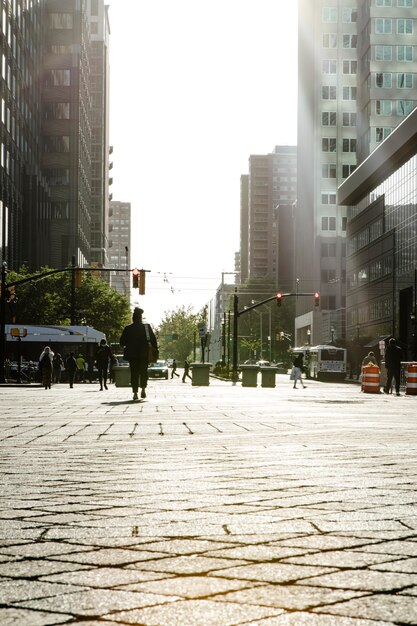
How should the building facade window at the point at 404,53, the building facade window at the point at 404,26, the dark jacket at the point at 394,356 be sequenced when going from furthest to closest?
the building facade window at the point at 404,53 → the building facade window at the point at 404,26 → the dark jacket at the point at 394,356

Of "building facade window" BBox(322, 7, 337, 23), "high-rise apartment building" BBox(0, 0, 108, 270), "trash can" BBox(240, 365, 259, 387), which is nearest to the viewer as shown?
"trash can" BBox(240, 365, 259, 387)

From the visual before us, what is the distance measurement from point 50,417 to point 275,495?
8.66m

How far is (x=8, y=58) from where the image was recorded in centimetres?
7156

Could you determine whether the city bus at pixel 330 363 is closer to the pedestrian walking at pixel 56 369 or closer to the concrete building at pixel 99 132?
the pedestrian walking at pixel 56 369

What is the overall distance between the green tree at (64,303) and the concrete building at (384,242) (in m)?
20.2

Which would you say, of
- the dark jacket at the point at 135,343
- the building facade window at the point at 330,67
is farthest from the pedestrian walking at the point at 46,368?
the building facade window at the point at 330,67

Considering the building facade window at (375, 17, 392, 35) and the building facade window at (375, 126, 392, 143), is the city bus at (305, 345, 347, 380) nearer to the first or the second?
the building facade window at (375, 126, 392, 143)

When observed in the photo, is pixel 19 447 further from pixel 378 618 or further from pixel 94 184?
pixel 94 184

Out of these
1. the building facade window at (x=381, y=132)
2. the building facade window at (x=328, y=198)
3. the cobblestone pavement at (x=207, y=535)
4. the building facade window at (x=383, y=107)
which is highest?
the building facade window at (x=383, y=107)

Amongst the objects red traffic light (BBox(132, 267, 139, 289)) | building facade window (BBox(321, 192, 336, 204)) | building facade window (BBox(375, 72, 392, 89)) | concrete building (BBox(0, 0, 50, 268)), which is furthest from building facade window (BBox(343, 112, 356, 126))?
red traffic light (BBox(132, 267, 139, 289))

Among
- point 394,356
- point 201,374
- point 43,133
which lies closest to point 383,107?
point 43,133

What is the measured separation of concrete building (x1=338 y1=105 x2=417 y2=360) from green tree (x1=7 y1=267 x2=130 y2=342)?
66.3 ft

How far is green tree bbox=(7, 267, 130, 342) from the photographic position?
6166 cm

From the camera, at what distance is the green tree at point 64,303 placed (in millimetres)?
61656
